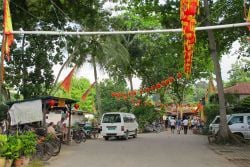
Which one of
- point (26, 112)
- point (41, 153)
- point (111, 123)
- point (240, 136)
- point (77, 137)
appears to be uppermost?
point (26, 112)

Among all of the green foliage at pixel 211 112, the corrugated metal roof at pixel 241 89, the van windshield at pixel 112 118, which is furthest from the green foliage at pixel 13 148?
the corrugated metal roof at pixel 241 89

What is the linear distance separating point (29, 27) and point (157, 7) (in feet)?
26.1

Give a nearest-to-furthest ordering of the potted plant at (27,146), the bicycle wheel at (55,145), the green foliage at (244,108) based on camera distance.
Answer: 1. the potted plant at (27,146)
2. the bicycle wheel at (55,145)
3. the green foliage at (244,108)

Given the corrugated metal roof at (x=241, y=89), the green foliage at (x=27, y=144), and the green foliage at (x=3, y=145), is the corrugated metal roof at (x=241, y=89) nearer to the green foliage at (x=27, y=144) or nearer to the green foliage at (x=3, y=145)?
the green foliage at (x=27, y=144)

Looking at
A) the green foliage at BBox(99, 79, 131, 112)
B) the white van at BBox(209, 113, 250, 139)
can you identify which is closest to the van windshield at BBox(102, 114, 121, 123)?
the white van at BBox(209, 113, 250, 139)

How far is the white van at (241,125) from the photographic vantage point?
26562 mm

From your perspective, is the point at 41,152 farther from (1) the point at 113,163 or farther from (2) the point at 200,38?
(2) the point at 200,38

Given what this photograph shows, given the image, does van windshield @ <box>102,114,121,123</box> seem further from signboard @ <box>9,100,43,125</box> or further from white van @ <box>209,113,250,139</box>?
signboard @ <box>9,100,43,125</box>

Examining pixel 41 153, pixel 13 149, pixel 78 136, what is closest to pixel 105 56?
pixel 78 136

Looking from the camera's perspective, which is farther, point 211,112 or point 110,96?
point 110,96

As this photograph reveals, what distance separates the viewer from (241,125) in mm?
26891

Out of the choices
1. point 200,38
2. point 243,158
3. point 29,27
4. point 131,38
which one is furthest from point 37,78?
point 131,38

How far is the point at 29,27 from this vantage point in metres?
23.0

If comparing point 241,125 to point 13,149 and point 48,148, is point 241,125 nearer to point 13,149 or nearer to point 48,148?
point 48,148
